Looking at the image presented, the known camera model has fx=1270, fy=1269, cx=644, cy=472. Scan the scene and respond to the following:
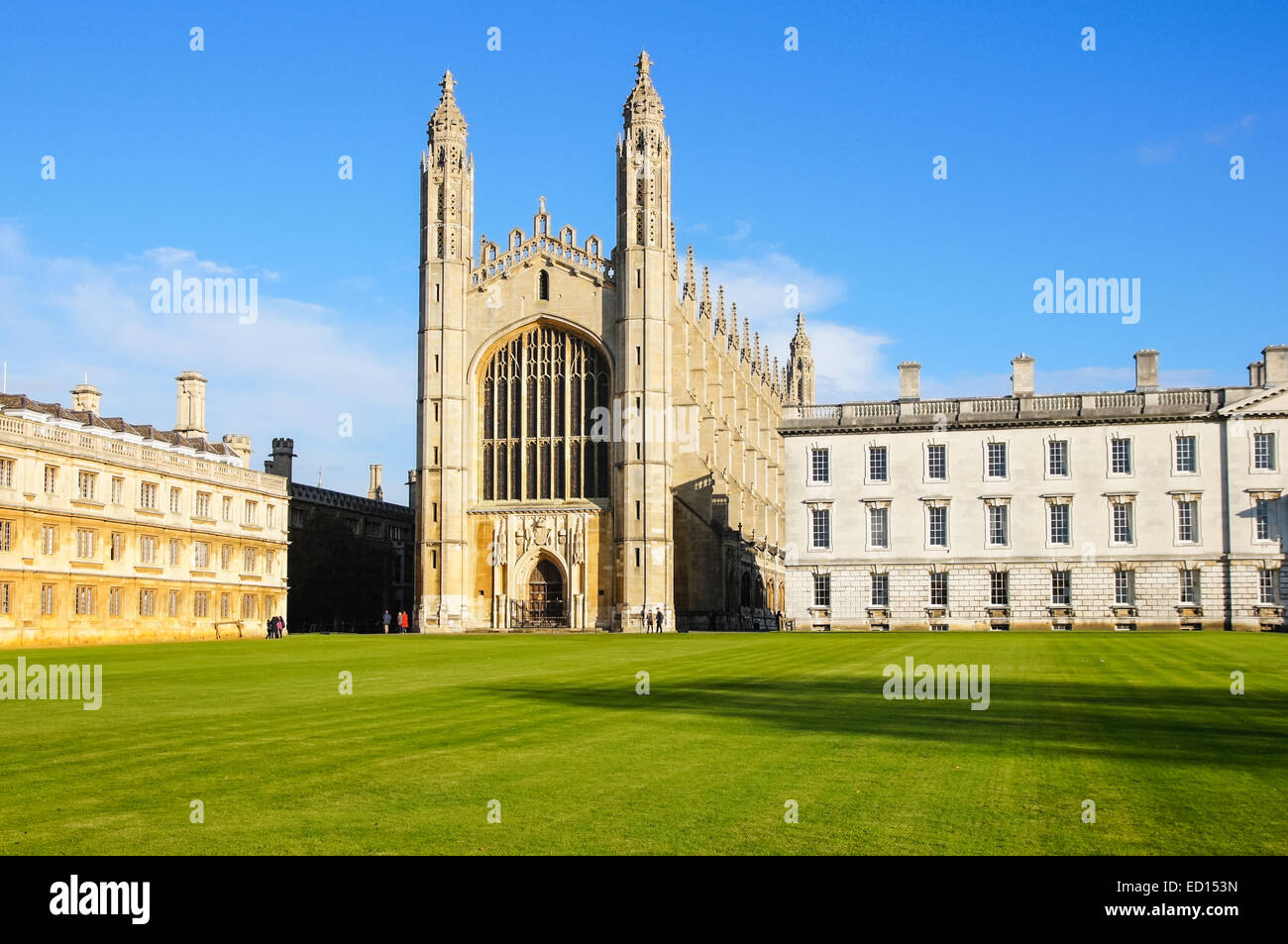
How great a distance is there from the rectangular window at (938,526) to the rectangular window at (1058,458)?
16.6 ft

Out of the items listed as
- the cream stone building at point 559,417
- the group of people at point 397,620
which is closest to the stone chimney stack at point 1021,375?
the cream stone building at point 559,417

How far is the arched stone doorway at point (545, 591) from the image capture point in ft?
230

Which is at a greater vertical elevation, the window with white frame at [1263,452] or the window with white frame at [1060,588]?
the window with white frame at [1263,452]

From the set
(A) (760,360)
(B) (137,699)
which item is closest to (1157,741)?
(B) (137,699)

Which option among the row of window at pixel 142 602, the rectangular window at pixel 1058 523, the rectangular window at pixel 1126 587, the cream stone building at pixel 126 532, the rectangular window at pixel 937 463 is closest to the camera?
the cream stone building at pixel 126 532

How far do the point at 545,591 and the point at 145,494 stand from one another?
914 inches

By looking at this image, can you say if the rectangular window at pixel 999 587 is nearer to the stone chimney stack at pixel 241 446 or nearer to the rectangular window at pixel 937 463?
the rectangular window at pixel 937 463

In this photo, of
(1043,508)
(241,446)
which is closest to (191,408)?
(241,446)

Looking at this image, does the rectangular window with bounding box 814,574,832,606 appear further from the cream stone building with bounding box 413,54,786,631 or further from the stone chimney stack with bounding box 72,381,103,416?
the stone chimney stack with bounding box 72,381,103,416

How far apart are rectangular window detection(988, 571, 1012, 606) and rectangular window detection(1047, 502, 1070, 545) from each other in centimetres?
271

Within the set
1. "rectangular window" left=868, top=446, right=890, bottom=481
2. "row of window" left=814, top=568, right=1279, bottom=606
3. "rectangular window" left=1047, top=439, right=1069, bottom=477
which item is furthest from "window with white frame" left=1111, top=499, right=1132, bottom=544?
"rectangular window" left=868, top=446, right=890, bottom=481

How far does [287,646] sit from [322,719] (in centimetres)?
2873

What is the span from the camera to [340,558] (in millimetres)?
79875

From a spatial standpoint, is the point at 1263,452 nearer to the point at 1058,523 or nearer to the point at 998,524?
the point at 1058,523
